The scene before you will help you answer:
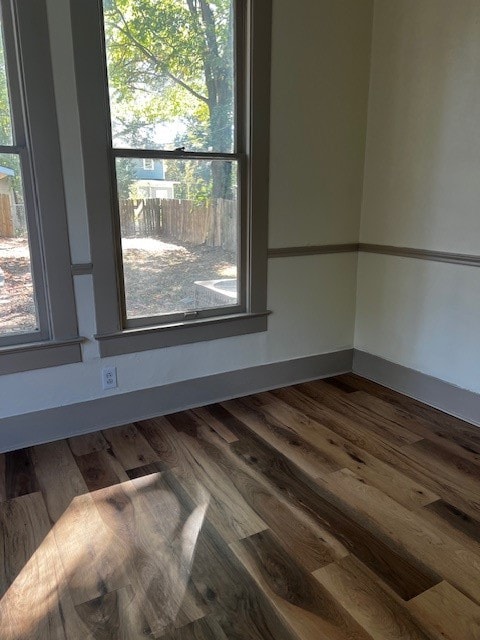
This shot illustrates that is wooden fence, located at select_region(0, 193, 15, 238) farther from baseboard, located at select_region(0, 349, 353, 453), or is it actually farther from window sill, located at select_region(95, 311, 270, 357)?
baseboard, located at select_region(0, 349, 353, 453)

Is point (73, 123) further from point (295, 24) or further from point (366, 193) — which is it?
point (366, 193)

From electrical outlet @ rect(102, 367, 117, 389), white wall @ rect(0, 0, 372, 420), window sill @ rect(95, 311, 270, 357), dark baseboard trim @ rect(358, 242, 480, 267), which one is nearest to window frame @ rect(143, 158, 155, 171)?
white wall @ rect(0, 0, 372, 420)

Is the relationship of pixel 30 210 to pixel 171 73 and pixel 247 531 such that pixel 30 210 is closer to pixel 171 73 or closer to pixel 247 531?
pixel 171 73

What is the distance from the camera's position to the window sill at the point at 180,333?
247cm

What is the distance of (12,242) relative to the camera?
218 centimetres

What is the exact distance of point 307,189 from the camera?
2.91 metres

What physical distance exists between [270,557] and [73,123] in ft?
6.60

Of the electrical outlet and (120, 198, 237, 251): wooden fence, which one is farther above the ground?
(120, 198, 237, 251): wooden fence

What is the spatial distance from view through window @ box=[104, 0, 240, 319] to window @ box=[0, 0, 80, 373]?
312 mm

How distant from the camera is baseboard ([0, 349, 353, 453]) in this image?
2342 mm

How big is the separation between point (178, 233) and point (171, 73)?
0.80 meters

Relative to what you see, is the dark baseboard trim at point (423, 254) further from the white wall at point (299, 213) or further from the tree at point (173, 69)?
the tree at point (173, 69)

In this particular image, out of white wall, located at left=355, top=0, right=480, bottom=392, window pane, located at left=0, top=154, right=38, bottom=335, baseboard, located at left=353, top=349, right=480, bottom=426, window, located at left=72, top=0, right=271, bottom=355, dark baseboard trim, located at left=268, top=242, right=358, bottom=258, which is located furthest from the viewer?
dark baseboard trim, located at left=268, top=242, right=358, bottom=258

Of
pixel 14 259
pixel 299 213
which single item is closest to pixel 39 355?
pixel 14 259
